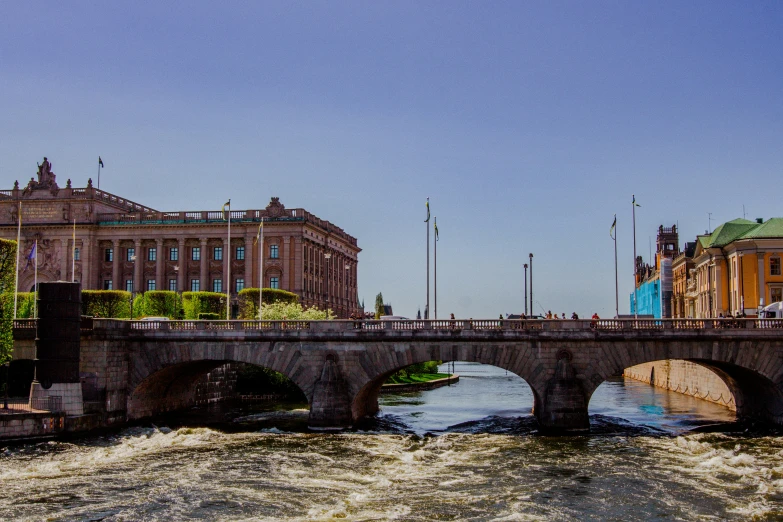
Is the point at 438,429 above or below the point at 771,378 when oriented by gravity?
below

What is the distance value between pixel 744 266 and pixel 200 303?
60690mm

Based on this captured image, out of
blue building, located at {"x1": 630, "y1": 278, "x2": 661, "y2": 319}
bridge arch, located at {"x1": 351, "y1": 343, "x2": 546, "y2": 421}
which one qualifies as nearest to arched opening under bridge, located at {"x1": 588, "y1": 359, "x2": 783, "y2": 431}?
bridge arch, located at {"x1": 351, "y1": 343, "x2": 546, "y2": 421}

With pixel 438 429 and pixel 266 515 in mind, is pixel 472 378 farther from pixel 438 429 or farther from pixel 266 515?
pixel 266 515

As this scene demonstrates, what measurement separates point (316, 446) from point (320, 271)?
95.5 meters

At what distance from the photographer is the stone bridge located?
181ft

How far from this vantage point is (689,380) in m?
83.2

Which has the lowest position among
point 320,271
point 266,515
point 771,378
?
point 266,515

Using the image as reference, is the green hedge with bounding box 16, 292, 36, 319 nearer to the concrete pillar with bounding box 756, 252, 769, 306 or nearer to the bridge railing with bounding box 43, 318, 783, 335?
the bridge railing with bounding box 43, 318, 783, 335

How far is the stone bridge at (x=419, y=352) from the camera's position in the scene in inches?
2168

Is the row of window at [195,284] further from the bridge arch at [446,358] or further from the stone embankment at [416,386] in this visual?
the bridge arch at [446,358]

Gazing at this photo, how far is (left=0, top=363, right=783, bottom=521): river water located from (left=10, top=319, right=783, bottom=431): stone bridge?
270cm

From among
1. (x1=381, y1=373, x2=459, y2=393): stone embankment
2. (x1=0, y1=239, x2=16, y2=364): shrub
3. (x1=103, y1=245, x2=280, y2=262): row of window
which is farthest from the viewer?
(x1=103, y1=245, x2=280, y2=262): row of window

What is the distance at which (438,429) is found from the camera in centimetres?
5991

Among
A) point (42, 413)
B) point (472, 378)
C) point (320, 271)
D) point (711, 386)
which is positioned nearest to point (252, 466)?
point (42, 413)
